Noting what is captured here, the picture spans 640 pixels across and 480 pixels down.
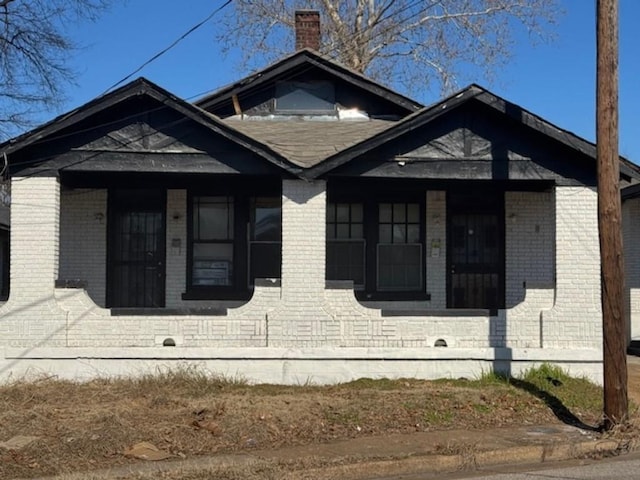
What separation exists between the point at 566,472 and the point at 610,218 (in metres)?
3.04

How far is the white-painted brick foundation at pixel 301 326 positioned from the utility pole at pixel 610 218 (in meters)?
2.35

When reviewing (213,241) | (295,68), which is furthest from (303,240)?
(295,68)

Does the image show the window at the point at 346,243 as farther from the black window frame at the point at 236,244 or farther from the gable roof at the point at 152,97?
the gable roof at the point at 152,97

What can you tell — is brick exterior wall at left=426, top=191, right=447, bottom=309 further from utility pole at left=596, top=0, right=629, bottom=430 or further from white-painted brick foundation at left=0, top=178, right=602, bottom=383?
utility pole at left=596, top=0, right=629, bottom=430

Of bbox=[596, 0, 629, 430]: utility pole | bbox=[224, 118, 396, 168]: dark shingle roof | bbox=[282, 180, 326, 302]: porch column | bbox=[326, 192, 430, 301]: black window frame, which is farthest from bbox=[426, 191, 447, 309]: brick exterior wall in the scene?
bbox=[596, 0, 629, 430]: utility pole

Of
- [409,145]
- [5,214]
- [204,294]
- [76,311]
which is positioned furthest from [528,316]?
[5,214]

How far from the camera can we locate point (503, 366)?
1182cm

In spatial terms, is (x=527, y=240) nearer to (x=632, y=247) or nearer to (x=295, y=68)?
(x=632, y=247)

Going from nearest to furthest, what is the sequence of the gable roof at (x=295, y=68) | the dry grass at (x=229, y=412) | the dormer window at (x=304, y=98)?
1. the dry grass at (x=229, y=412)
2. the gable roof at (x=295, y=68)
3. the dormer window at (x=304, y=98)

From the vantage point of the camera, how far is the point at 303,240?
11836 mm

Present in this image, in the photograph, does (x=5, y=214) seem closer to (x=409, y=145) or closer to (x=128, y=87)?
(x=128, y=87)

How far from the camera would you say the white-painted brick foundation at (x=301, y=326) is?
1161 centimetres

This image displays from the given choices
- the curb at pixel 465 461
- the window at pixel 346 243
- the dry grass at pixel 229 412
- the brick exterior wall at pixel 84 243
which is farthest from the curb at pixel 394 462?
the brick exterior wall at pixel 84 243

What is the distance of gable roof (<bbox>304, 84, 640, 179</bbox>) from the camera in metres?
11.6
